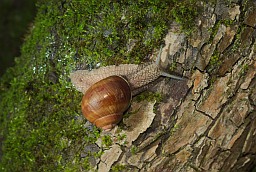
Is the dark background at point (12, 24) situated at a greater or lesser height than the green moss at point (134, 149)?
lesser

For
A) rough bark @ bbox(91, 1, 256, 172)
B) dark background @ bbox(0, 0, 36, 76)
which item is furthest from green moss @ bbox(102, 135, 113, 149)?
dark background @ bbox(0, 0, 36, 76)

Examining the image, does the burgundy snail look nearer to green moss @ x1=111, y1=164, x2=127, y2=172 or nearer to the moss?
the moss

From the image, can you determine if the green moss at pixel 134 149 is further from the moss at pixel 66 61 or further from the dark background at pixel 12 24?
the dark background at pixel 12 24

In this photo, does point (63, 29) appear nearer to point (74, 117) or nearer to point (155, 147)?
point (74, 117)

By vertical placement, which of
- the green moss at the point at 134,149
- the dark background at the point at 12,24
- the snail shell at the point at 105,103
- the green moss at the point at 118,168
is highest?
the snail shell at the point at 105,103

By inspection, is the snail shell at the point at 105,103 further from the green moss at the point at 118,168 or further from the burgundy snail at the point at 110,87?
the green moss at the point at 118,168

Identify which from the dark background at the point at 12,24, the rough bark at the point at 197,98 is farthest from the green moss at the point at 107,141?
the dark background at the point at 12,24

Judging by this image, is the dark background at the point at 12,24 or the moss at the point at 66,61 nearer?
the moss at the point at 66,61

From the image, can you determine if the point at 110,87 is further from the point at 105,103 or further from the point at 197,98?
the point at 197,98
